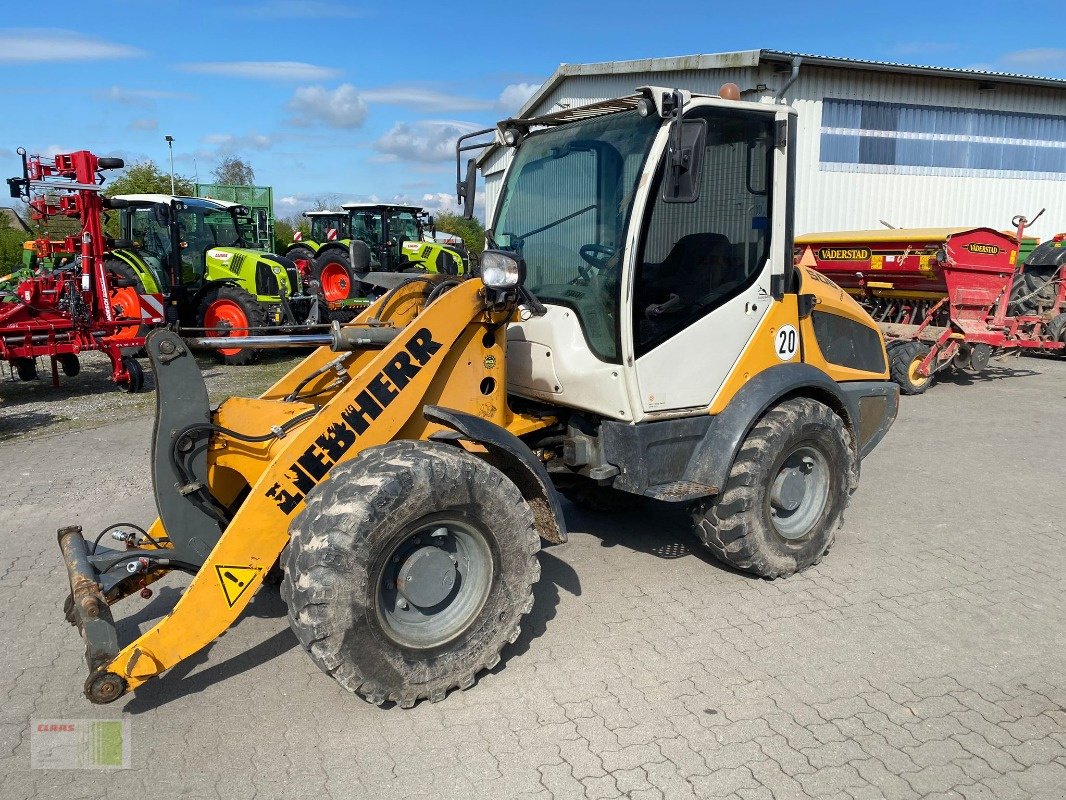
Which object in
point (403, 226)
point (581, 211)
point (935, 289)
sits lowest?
point (935, 289)

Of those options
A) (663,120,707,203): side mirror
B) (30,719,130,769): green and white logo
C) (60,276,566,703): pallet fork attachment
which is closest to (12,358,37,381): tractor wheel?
(60,276,566,703): pallet fork attachment

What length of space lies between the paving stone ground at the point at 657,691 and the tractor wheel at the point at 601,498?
0.14 m

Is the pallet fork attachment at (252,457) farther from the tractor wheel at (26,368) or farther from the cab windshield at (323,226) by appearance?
the cab windshield at (323,226)

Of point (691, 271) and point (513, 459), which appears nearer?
point (513, 459)

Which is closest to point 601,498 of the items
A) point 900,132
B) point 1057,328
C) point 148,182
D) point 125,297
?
point 125,297

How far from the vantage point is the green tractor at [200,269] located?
39.7 ft

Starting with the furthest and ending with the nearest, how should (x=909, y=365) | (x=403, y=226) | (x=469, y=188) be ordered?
(x=403, y=226), (x=909, y=365), (x=469, y=188)

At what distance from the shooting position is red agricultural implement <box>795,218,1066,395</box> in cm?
951

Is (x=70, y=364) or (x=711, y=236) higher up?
(x=711, y=236)

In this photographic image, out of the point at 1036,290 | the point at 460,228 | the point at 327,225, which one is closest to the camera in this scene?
the point at 1036,290

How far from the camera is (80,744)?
2959 millimetres

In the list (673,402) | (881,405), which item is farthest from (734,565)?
(881,405)

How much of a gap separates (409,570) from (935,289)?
902cm

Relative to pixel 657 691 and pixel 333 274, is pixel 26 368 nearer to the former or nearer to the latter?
pixel 333 274
